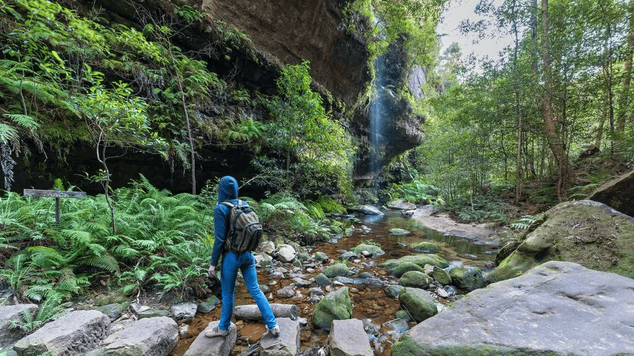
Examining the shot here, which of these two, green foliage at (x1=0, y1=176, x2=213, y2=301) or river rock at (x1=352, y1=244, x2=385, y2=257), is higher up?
green foliage at (x1=0, y1=176, x2=213, y2=301)

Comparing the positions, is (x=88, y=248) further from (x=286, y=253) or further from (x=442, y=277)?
(x=442, y=277)

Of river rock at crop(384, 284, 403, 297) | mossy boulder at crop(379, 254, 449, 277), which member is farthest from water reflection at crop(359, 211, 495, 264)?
river rock at crop(384, 284, 403, 297)

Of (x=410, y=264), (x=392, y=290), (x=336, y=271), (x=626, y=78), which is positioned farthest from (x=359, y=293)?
(x=626, y=78)

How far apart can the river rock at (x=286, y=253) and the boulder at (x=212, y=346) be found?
2904 millimetres

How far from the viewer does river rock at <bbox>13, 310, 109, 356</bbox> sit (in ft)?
6.68

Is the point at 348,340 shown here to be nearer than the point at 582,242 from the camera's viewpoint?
Yes

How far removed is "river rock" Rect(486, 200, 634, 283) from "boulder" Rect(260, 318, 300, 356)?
432cm

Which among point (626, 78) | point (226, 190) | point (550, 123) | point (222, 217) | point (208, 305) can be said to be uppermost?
point (626, 78)

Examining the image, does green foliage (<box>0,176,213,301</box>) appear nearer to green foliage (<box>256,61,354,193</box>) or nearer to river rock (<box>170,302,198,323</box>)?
river rock (<box>170,302,198,323</box>)

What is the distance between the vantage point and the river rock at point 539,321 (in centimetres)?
192

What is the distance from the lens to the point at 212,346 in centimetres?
241

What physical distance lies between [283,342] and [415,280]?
10.1 feet

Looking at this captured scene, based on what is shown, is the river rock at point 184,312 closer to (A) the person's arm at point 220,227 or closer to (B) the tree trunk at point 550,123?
(A) the person's arm at point 220,227

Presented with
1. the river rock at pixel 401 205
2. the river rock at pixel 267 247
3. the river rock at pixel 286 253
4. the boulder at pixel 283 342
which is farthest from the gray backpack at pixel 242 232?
the river rock at pixel 401 205
